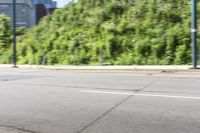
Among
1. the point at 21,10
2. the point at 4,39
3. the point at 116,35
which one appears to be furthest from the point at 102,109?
the point at 21,10

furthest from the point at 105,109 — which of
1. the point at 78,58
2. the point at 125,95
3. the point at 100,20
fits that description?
the point at 100,20

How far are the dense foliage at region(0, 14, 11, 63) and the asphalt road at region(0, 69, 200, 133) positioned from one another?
2604 cm

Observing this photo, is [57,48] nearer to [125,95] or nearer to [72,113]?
[125,95]

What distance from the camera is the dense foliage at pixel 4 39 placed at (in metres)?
40.0

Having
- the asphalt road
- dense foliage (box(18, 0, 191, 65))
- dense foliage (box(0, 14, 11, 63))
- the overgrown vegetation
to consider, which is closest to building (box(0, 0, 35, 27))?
dense foliage (box(0, 14, 11, 63))

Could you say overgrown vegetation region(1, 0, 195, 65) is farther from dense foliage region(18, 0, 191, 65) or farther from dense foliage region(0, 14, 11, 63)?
dense foliage region(0, 14, 11, 63)

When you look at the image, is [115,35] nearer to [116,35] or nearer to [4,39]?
[116,35]

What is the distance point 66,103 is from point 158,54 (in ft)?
58.1

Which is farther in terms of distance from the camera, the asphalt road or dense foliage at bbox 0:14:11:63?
dense foliage at bbox 0:14:11:63

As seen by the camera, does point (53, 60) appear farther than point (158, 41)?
Yes

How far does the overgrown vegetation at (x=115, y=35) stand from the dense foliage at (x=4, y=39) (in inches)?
82.0

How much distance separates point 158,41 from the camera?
28.3 metres

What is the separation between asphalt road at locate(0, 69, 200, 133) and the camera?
799cm

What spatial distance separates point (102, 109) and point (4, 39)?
3508 cm
